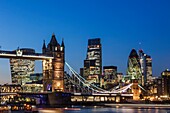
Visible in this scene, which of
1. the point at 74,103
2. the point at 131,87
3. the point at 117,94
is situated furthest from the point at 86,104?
the point at 131,87

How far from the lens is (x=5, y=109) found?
62656mm

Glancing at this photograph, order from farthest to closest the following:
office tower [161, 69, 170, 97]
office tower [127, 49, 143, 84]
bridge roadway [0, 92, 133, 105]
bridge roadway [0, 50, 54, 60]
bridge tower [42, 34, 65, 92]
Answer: office tower [127, 49, 143, 84] → office tower [161, 69, 170, 97] → bridge tower [42, 34, 65, 92] → bridge roadway [0, 92, 133, 105] → bridge roadway [0, 50, 54, 60]

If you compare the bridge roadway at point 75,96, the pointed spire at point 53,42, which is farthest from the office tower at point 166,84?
the pointed spire at point 53,42

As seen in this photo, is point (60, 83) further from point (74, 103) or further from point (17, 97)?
point (17, 97)

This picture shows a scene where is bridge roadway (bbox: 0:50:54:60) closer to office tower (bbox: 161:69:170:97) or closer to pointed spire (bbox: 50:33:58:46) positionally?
pointed spire (bbox: 50:33:58:46)

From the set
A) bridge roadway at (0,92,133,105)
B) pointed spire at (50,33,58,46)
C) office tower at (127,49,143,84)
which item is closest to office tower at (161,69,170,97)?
office tower at (127,49,143,84)

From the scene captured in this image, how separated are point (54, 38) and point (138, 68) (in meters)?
71.6

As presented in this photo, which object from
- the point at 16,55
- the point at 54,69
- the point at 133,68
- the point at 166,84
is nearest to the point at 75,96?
the point at 54,69

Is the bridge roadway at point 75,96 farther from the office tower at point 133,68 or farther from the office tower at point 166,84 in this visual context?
the office tower at point 133,68

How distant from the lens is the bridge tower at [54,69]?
9875 cm

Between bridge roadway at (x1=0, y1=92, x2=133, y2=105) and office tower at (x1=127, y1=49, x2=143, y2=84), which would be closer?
bridge roadway at (x1=0, y1=92, x2=133, y2=105)

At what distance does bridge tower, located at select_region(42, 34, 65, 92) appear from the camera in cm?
9875

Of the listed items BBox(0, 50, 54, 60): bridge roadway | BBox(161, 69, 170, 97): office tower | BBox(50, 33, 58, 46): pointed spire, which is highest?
BBox(50, 33, 58, 46): pointed spire

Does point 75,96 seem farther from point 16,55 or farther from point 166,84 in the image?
point 166,84
